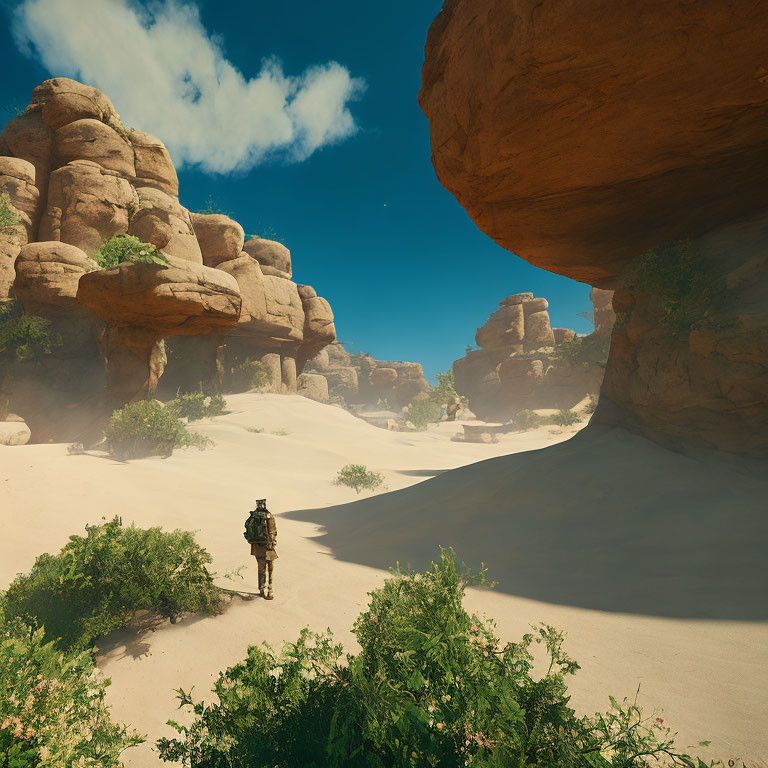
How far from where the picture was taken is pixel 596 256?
823cm

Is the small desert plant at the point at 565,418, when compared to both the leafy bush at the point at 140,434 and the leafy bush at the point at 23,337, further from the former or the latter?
the leafy bush at the point at 23,337

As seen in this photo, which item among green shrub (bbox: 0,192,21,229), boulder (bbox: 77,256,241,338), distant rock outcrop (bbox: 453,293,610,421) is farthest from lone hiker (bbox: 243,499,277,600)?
distant rock outcrop (bbox: 453,293,610,421)

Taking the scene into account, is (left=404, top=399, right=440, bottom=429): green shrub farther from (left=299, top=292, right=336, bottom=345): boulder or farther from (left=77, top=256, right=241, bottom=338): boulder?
(left=77, top=256, right=241, bottom=338): boulder

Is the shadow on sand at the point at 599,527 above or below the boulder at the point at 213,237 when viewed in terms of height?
below

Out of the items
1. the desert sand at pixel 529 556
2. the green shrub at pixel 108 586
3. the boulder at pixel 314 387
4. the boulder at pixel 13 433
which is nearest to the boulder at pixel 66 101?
the boulder at pixel 13 433

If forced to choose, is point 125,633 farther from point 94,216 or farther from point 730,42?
point 94,216

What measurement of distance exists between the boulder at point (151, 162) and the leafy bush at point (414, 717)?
80.5 feet

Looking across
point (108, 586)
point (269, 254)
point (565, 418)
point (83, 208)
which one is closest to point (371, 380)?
point (269, 254)

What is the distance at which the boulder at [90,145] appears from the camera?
60.5 feet

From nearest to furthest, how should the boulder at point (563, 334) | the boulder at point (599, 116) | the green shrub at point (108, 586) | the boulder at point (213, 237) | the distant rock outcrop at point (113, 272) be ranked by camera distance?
the green shrub at point (108, 586)
the boulder at point (599, 116)
the distant rock outcrop at point (113, 272)
the boulder at point (213, 237)
the boulder at point (563, 334)

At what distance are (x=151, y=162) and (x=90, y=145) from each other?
2.63 meters

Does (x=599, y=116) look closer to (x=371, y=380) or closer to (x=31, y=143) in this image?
(x=31, y=143)

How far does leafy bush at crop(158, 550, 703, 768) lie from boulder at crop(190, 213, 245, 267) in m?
23.1

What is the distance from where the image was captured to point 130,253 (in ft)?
44.8
